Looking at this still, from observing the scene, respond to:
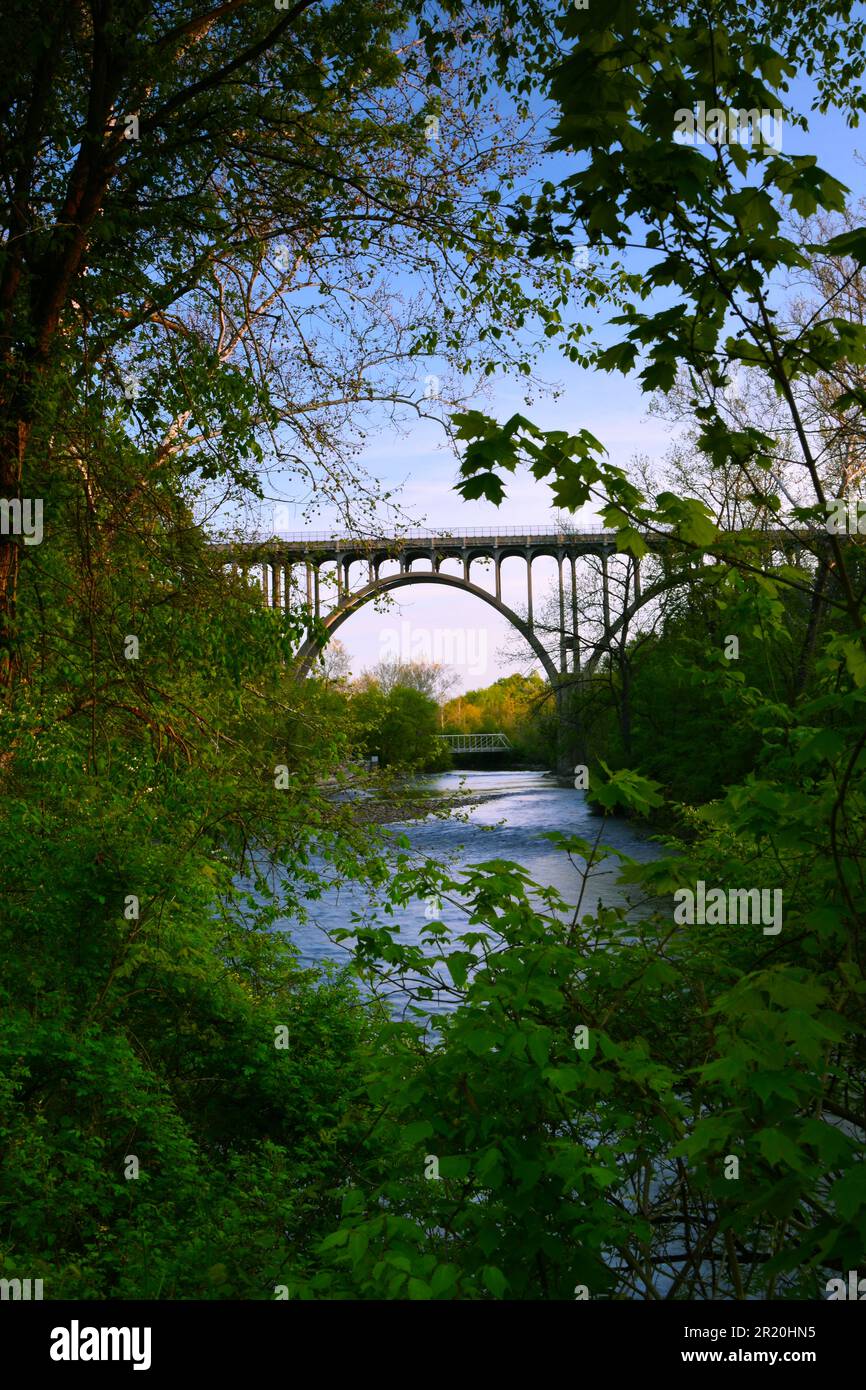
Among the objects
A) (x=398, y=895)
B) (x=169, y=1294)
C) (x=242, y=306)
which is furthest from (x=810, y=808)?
(x=242, y=306)

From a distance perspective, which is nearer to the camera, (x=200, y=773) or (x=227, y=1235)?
(x=227, y=1235)

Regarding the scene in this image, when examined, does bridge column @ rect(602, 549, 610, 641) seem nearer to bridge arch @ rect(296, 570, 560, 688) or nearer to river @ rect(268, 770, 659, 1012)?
bridge arch @ rect(296, 570, 560, 688)

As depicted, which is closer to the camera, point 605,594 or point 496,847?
point 605,594

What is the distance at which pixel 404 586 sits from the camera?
3216 centimetres

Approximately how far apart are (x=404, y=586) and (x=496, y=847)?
11.0m

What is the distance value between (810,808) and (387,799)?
6364mm

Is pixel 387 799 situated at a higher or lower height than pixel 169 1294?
higher

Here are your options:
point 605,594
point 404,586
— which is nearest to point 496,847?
point 605,594

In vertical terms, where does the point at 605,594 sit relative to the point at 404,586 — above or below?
below

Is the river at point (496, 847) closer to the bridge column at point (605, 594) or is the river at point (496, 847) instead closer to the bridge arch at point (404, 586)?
the bridge arch at point (404, 586)

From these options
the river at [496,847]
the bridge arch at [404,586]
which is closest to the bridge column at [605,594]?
the bridge arch at [404,586]

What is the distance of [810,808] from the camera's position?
268 cm

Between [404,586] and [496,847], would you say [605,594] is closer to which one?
[496,847]
